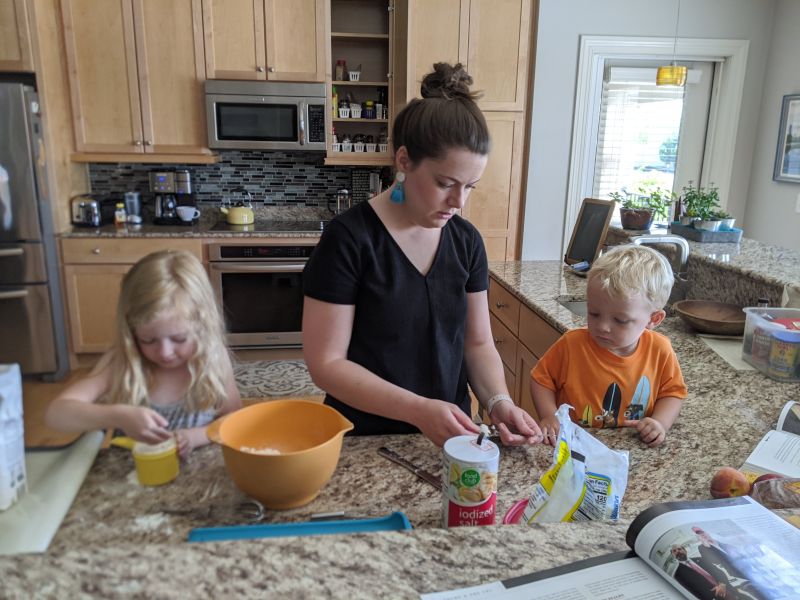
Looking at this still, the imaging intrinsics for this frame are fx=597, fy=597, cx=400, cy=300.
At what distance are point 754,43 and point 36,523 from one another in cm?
413

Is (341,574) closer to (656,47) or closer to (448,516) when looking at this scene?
(448,516)

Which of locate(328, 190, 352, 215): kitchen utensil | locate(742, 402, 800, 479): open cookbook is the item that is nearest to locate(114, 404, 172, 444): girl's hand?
locate(742, 402, 800, 479): open cookbook

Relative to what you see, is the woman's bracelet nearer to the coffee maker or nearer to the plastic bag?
the plastic bag

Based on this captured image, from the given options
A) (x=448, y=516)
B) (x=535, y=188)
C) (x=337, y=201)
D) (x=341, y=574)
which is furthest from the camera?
(x=337, y=201)

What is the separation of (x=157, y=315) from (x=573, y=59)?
11.0 ft

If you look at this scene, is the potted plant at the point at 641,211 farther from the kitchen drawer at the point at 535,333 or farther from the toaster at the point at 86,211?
the toaster at the point at 86,211

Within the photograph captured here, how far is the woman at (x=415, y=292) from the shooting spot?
0.99 m

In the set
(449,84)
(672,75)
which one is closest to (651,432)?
(449,84)

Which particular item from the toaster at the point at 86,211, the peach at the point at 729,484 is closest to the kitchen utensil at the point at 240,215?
the toaster at the point at 86,211

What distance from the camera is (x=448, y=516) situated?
0.72 meters

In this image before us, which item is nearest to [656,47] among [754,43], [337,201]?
[754,43]

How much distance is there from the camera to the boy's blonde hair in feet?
3.95

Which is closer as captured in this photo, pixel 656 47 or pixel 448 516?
pixel 448 516

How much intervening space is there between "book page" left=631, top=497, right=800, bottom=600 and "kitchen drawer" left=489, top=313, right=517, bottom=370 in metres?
1.51
